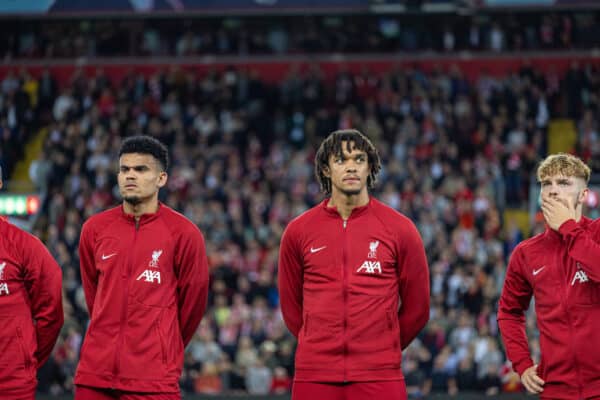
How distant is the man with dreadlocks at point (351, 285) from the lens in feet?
21.6

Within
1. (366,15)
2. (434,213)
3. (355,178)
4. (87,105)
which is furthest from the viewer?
(366,15)

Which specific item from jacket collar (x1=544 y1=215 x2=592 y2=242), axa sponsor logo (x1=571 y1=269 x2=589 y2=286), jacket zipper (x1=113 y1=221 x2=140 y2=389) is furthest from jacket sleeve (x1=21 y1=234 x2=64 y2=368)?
axa sponsor logo (x1=571 y1=269 x2=589 y2=286)

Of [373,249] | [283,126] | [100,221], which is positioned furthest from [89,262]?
[283,126]

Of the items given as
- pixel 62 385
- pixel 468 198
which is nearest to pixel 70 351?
pixel 62 385

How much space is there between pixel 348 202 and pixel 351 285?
20.1 inches

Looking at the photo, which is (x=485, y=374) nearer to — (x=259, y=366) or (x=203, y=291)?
(x=259, y=366)

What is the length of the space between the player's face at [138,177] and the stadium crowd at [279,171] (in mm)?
7599

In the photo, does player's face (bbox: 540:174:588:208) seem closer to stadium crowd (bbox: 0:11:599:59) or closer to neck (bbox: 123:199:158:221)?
neck (bbox: 123:199:158:221)

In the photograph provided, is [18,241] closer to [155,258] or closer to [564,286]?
[155,258]

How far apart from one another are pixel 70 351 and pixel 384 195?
19.9ft

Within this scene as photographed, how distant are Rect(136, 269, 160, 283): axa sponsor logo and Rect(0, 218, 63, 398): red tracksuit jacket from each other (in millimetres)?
544

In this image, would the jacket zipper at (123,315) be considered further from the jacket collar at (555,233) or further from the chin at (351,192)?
the jacket collar at (555,233)

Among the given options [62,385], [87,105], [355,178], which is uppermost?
[87,105]

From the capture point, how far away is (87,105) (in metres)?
23.2
